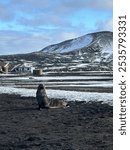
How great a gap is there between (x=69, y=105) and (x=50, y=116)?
13.6ft

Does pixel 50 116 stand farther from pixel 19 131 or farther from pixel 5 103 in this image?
pixel 5 103

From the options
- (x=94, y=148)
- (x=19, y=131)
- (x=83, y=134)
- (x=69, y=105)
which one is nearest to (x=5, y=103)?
(x=69, y=105)

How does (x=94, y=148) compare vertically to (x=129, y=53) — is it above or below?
below

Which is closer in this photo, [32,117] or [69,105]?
[32,117]

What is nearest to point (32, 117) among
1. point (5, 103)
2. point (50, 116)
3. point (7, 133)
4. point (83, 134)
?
point (50, 116)

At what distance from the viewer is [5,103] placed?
24703mm

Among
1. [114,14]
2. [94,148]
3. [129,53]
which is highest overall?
[114,14]

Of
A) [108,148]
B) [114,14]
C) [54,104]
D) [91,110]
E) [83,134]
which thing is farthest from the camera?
[54,104]

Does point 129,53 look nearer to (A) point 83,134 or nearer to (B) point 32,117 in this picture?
(A) point 83,134

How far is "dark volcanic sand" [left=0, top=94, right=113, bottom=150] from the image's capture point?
1088 cm

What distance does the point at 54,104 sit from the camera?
21.1 meters

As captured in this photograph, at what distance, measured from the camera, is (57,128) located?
1428 cm

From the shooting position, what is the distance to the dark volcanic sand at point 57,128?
35.7ft

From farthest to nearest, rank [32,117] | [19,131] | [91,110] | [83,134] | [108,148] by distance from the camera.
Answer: [91,110] → [32,117] → [19,131] → [83,134] → [108,148]
